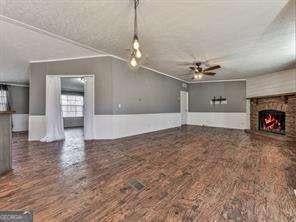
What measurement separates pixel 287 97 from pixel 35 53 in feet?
26.6

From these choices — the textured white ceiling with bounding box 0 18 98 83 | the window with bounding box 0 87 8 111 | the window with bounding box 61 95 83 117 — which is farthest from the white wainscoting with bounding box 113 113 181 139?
the window with bounding box 0 87 8 111

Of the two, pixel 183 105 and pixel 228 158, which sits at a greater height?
pixel 183 105

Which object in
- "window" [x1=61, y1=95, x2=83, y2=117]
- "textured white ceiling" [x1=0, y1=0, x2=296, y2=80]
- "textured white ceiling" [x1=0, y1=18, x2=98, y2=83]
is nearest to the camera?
"textured white ceiling" [x1=0, y1=0, x2=296, y2=80]

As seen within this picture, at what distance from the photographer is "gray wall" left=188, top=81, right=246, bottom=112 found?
36.1 feet

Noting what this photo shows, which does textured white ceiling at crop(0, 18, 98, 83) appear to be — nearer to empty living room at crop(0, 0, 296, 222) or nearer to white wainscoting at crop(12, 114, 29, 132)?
empty living room at crop(0, 0, 296, 222)

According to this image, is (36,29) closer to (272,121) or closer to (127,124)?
(127,124)

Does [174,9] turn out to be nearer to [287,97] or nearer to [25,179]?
[25,179]

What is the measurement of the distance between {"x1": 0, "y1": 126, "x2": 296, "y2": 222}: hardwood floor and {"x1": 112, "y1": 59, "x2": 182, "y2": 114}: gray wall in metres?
2.78

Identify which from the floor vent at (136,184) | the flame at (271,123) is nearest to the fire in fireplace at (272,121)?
the flame at (271,123)

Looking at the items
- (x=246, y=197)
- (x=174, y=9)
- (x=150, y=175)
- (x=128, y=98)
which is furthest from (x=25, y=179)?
(x=128, y=98)

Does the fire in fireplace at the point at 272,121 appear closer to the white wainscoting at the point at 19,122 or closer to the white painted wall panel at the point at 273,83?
the white painted wall panel at the point at 273,83

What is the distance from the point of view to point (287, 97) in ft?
23.2

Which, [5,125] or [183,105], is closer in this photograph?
[5,125]

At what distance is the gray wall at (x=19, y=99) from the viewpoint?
10.4 metres
